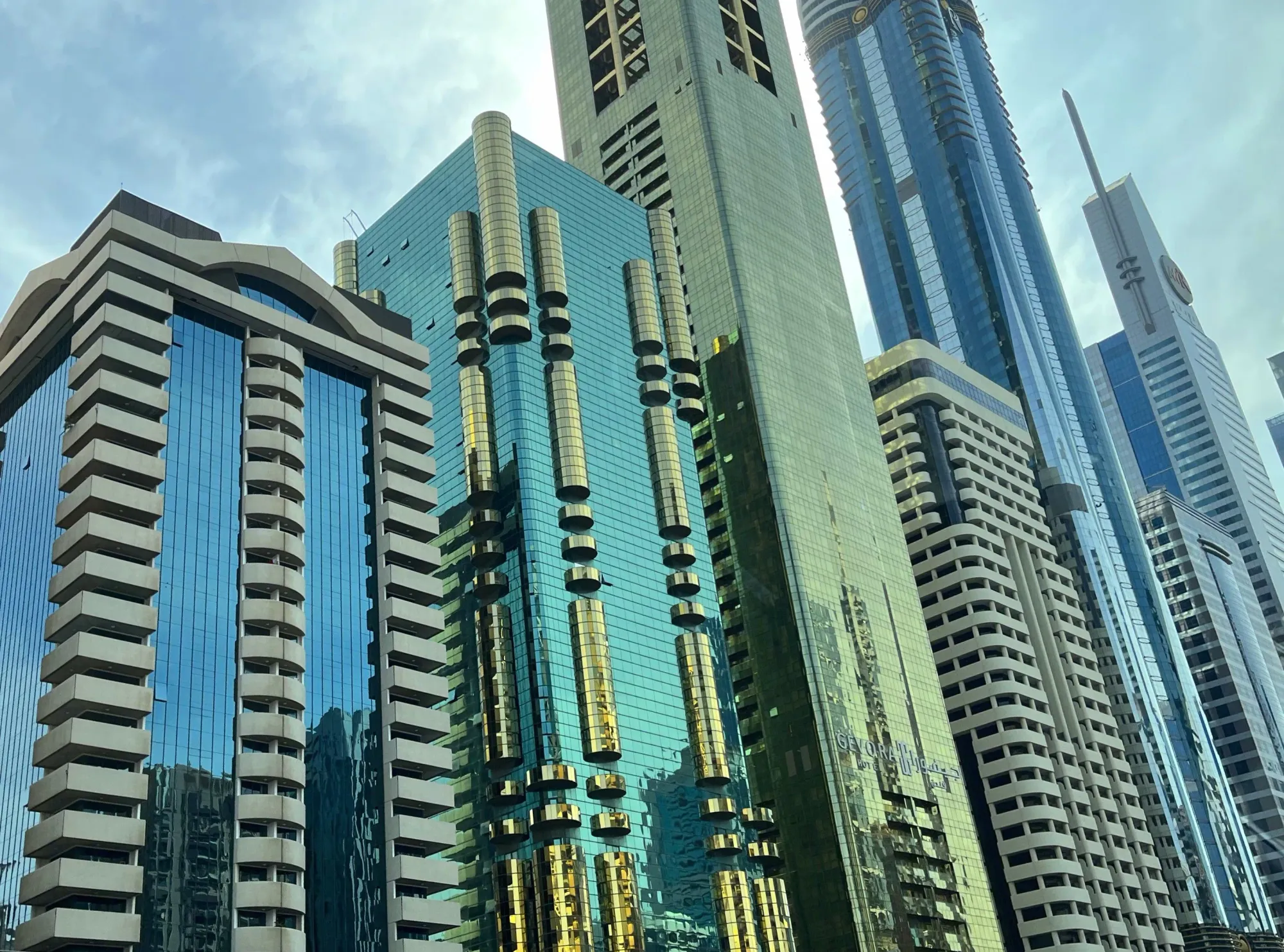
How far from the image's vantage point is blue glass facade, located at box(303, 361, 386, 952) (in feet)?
306

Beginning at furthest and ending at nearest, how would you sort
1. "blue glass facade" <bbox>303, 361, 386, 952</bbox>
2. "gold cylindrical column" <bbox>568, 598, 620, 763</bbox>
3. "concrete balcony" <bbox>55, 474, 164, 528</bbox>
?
"gold cylindrical column" <bbox>568, 598, 620, 763</bbox> → "blue glass facade" <bbox>303, 361, 386, 952</bbox> → "concrete balcony" <bbox>55, 474, 164, 528</bbox>

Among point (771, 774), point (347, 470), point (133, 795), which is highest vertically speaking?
point (347, 470)

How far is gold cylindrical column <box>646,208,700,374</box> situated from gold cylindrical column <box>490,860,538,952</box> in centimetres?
6118

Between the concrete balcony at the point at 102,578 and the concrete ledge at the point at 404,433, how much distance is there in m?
27.5

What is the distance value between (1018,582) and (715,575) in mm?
61663

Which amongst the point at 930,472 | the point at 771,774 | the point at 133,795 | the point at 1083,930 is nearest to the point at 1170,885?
the point at 1083,930

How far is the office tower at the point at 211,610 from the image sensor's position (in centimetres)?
8488

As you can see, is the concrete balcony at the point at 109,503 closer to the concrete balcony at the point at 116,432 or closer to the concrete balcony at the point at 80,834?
the concrete balcony at the point at 116,432

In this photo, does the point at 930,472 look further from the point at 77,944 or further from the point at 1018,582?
the point at 77,944

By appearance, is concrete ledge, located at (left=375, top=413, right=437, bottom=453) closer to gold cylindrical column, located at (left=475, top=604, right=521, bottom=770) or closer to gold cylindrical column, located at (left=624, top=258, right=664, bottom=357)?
gold cylindrical column, located at (left=475, top=604, right=521, bottom=770)

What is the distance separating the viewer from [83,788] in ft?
270

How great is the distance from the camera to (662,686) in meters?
127

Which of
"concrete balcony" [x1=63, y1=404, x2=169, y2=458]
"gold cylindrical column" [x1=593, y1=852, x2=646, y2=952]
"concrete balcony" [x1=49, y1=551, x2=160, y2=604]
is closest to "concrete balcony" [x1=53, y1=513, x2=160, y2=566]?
"concrete balcony" [x1=49, y1=551, x2=160, y2=604]

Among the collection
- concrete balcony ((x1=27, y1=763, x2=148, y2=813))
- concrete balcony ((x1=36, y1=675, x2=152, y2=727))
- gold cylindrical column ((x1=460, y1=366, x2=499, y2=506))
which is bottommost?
concrete balcony ((x1=27, y1=763, x2=148, y2=813))
